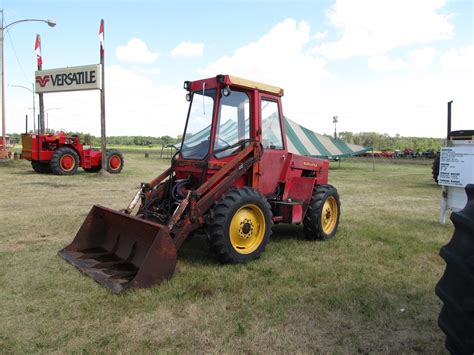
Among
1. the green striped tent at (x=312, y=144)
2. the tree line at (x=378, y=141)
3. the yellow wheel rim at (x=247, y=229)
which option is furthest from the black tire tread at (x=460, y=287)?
the tree line at (x=378, y=141)

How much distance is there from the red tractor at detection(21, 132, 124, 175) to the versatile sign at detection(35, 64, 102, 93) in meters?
2.43

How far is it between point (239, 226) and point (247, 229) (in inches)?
6.0

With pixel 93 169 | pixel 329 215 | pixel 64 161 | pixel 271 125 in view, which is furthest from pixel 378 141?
pixel 271 125

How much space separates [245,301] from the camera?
4266 mm

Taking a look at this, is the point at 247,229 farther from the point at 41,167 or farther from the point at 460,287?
the point at 41,167

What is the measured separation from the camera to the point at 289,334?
11.8ft

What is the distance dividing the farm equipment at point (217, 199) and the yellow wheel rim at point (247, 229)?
0.01m

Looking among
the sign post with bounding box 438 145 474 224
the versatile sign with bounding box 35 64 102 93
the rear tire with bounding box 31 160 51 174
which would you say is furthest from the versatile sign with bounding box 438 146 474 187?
the rear tire with bounding box 31 160 51 174

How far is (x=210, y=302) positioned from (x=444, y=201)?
19.7 feet

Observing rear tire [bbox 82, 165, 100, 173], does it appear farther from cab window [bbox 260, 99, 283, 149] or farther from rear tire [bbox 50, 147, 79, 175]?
cab window [bbox 260, 99, 283, 149]

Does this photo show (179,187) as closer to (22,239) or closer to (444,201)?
(22,239)

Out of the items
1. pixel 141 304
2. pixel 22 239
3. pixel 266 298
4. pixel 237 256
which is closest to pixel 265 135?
pixel 237 256

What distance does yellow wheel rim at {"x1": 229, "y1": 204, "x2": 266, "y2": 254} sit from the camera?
5344 millimetres

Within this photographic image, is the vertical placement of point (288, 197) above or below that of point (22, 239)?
above
